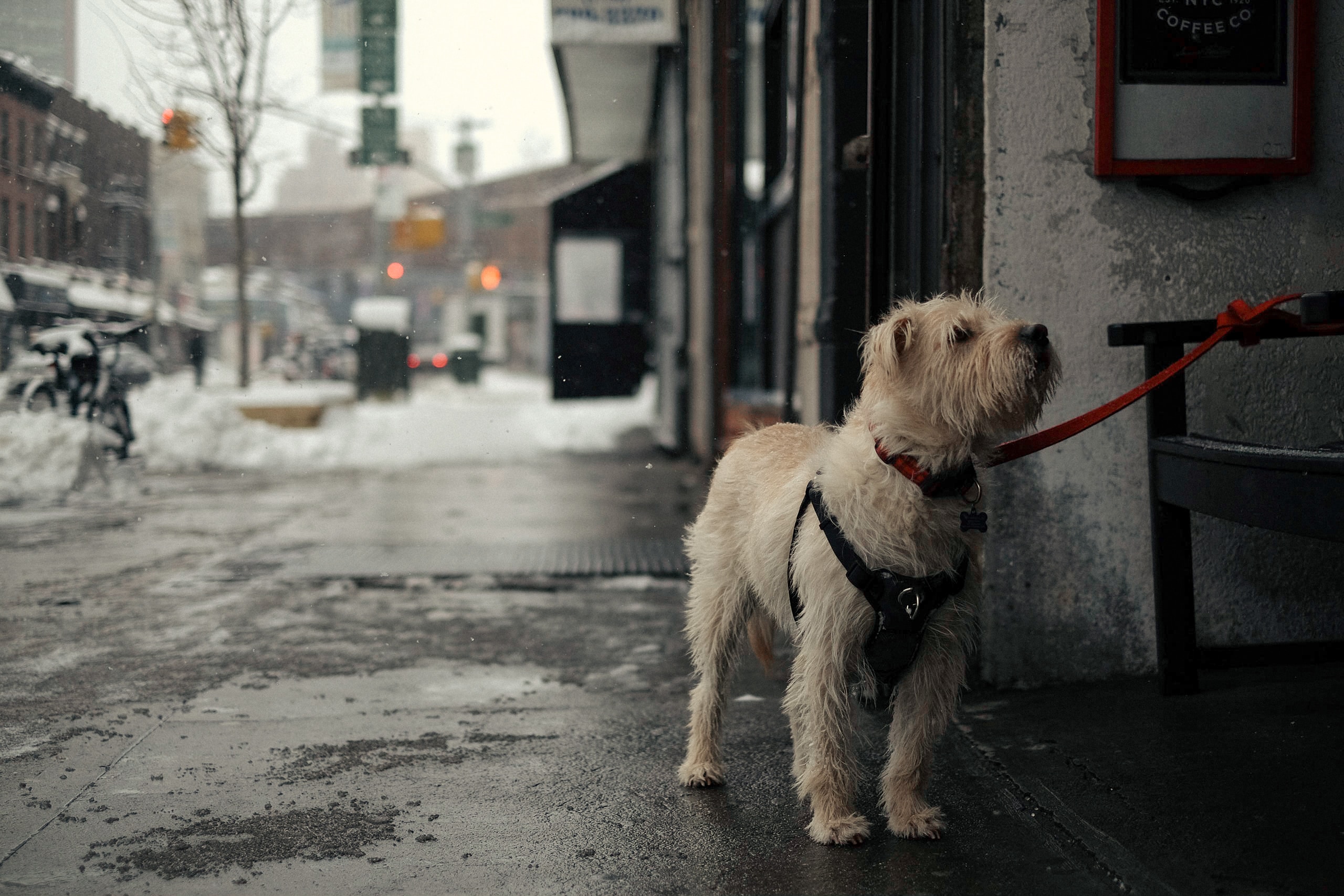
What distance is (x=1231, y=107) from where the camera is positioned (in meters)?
3.94

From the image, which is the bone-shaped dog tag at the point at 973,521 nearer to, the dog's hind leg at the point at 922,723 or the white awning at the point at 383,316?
the dog's hind leg at the point at 922,723

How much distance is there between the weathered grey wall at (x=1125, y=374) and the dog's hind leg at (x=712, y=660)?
1089 millimetres

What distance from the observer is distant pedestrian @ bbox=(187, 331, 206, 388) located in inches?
520

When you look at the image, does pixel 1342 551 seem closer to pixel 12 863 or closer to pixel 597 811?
pixel 597 811

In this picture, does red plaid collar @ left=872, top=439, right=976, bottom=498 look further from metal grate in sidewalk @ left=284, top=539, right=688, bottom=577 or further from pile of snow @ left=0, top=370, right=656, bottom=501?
pile of snow @ left=0, top=370, right=656, bottom=501

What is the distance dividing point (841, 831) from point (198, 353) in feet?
42.6

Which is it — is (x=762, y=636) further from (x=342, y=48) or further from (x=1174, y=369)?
(x=342, y=48)

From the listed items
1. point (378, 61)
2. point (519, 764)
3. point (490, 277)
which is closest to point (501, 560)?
point (519, 764)

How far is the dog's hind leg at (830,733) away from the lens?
2855mm

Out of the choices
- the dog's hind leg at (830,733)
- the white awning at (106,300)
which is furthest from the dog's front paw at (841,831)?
the white awning at (106,300)

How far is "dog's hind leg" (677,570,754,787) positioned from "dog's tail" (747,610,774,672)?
0.20 feet

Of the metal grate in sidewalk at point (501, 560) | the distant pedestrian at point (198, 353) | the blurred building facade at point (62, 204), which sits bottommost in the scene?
the metal grate in sidewalk at point (501, 560)

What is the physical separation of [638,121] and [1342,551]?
1472 cm

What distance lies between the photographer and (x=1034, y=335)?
104 inches
